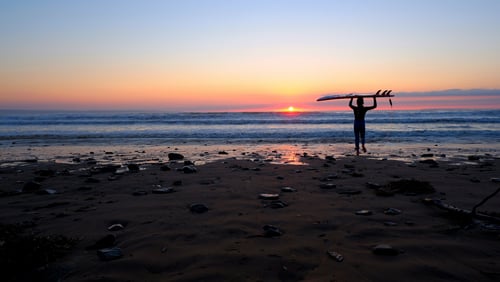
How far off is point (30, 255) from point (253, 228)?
2.35 metres

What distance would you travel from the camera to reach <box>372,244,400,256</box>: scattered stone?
3.40 metres

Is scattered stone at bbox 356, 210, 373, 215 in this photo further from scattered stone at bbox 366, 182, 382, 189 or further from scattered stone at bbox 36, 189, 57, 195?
scattered stone at bbox 36, 189, 57, 195

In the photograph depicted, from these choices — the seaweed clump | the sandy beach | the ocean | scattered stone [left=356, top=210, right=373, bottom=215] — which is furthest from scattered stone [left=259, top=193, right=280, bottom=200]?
the ocean

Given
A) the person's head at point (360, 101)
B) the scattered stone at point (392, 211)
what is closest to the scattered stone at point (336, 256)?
the scattered stone at point (392, 211)

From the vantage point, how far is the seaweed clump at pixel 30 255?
308 cm

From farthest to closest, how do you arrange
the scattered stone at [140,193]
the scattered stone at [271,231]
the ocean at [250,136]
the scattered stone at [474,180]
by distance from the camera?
the ocean at [250,136] < the scattered stone at [474,180] < the scattered stone at [140,193] < the scattered stone at [271,231]

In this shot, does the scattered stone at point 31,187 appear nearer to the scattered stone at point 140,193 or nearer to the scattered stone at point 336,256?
the scattered stone at point 140,193

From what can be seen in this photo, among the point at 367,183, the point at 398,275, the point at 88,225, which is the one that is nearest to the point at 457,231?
the point at 398,275

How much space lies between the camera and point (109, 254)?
3455 millimetres

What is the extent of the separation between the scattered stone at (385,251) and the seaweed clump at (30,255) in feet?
10.0

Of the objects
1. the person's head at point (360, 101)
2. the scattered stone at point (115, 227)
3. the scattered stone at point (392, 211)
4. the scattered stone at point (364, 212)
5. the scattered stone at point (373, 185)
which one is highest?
the person's head at point (360, 101)

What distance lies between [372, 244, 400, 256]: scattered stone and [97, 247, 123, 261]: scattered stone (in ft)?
8.45

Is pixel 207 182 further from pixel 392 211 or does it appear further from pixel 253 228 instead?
pixel 392 211

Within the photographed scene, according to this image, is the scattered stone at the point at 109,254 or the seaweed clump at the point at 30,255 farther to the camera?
the scattered stone at the point at 109,254
